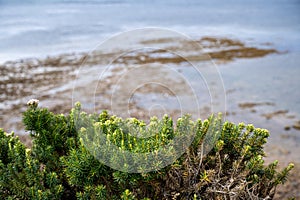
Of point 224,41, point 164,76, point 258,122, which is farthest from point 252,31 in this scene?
point 258,122

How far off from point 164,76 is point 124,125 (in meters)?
9.10

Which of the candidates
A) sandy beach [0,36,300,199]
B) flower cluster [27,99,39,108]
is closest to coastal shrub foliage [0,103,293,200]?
flower cluster [27,99,39,108]

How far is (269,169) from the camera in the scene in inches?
108

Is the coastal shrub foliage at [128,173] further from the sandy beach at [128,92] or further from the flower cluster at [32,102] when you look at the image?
the sandy beach at [128,92]

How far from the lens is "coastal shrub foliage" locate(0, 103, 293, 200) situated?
2326 millimetres

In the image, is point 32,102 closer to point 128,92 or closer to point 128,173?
point 128,173

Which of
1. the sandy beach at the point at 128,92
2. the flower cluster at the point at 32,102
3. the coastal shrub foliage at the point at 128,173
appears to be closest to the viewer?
the coastal shrub foliage at the point at 128,173

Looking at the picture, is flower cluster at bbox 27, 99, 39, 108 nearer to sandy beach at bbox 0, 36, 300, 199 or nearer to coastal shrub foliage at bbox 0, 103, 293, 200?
coastal shrub foliage at bbox 0, 103, 293, 200

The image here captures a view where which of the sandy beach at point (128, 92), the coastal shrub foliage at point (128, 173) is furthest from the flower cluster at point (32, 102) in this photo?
the sandy beach at point (128, 92)

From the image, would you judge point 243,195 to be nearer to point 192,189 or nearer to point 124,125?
point 192,189

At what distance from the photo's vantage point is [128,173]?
7.47 ft

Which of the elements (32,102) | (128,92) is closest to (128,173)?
(32,102)

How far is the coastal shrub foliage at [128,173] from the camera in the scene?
2326 mm

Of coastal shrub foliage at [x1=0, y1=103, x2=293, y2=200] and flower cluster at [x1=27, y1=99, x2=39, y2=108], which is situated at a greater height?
flower cluster at [x1=27, y1=99, x2=39, y2=108]
